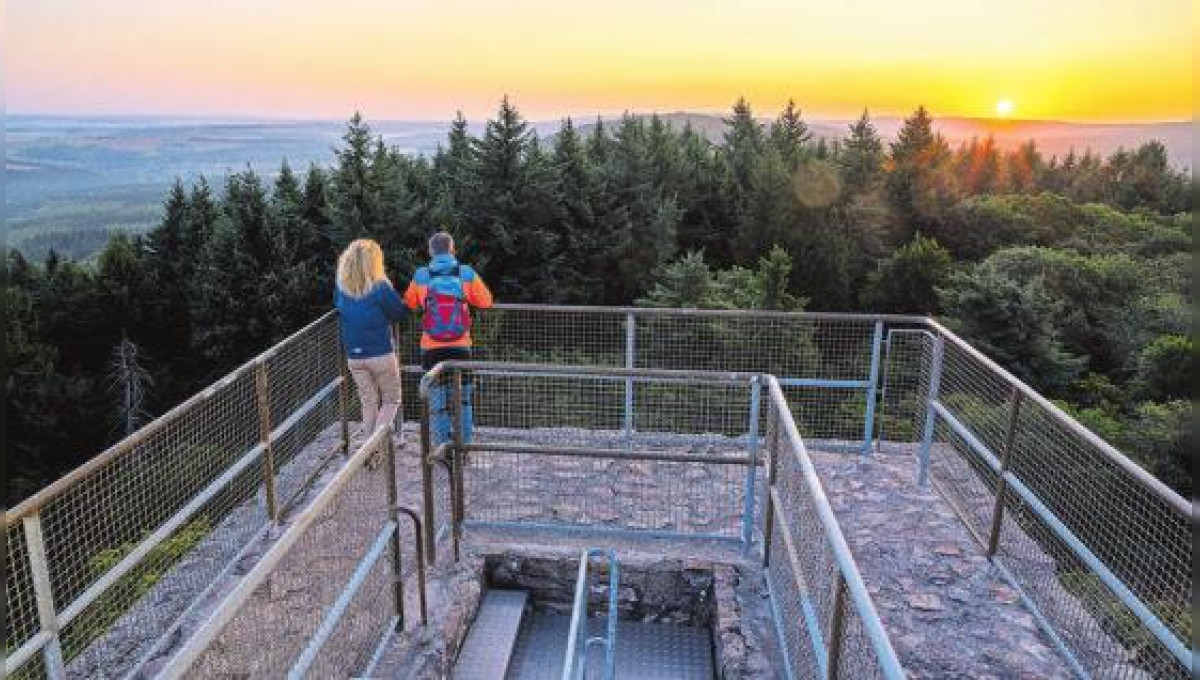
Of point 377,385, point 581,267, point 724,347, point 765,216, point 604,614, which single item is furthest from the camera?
point 765,216

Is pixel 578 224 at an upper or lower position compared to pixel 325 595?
lower

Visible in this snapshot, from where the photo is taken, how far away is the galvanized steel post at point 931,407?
677cm

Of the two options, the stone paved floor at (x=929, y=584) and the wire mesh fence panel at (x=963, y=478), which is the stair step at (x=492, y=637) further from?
the wire mesh fence panel at (x=963, y=478)

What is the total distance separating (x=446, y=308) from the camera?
657 cm

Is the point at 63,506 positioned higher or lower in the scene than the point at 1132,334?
higher

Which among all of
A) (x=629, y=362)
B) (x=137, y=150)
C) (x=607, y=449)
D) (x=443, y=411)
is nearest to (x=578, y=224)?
(x=629, y=362)

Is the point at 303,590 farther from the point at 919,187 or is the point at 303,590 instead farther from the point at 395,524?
the point at 919,187

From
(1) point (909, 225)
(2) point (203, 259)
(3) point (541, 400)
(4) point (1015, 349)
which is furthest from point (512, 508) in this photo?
(1) point (909, 225)

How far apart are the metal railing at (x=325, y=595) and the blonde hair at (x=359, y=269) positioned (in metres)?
1.77

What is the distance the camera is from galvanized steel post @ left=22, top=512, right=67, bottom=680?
3.54m

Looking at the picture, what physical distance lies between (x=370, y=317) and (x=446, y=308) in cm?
57

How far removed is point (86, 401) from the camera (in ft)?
84.0

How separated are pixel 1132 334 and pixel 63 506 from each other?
3121 centimetres

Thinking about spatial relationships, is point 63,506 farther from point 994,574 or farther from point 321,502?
point 994,574
